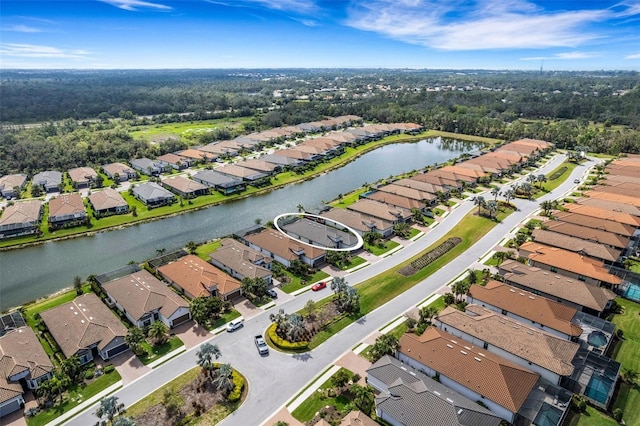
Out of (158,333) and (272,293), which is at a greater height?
(158,333)

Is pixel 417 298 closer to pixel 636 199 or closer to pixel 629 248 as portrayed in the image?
pixel 629 248

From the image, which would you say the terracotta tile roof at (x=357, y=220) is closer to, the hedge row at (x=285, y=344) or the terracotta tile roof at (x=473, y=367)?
the hedge row at (x=285, y=344)

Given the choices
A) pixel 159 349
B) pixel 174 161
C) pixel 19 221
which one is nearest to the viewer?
pixel 159 349

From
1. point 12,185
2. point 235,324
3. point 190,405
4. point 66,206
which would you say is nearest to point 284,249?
point 235,324

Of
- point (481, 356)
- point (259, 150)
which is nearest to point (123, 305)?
point (481, 356)

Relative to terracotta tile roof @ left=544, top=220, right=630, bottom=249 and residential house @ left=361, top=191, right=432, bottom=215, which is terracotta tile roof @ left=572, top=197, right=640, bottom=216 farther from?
residential house @ left=361, top=191, right=432, bottom=215

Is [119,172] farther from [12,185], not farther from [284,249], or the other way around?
[284,249]

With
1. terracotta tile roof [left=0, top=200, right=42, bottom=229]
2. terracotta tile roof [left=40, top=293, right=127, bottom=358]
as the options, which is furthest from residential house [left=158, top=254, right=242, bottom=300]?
terracotta tile roof [left=0, top=200, right=42, bottom=229]
